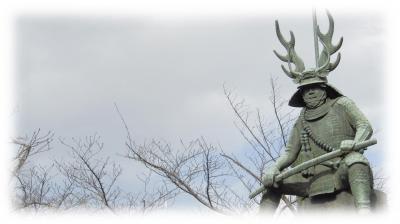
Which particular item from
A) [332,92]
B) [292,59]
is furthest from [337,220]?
[292,59]

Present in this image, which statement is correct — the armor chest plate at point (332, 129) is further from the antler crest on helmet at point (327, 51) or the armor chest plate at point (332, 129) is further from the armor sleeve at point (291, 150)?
the antler crest on helmet at point (327, 51)

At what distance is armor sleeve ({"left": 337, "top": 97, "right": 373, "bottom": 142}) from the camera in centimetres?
540

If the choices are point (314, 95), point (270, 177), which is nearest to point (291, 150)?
point (270, 177)

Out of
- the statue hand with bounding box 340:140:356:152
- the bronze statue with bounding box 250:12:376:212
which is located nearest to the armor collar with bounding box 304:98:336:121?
the bronze statue with bounding box 250:12:376:212

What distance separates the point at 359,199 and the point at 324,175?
0.55m

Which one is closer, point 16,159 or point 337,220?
point 337,220

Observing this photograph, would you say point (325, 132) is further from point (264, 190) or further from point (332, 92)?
point (264, 190)

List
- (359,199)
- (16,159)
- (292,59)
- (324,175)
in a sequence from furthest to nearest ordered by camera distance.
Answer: (16,159)
(292,59)
(324,175)
(359,199)

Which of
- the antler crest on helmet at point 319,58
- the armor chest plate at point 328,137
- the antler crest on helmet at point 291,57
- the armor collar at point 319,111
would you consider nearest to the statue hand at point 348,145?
the armor chest plate at point 328,137

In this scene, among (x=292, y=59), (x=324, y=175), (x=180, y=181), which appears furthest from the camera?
(x=180, y=181)

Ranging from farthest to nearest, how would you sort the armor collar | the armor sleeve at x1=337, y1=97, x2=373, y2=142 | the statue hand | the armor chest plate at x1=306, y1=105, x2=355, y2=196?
the armor collar < the armor chest plate at x1=306, y1=105, x2=355, y2=196 < the armor sleeve at x1=337, y1=97, x2=373, y2=142 < the statue hand

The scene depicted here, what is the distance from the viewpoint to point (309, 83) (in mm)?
5824

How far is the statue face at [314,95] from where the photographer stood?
588cm

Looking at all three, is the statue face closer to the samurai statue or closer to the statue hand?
the samurai statue
